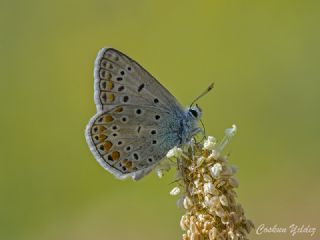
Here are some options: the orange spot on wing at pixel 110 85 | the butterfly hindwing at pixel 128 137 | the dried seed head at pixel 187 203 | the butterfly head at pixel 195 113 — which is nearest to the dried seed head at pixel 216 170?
the dried seed head at pixel 187 203

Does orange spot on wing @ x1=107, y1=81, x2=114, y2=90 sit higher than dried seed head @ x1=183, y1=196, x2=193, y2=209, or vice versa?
orange spot on wing @ x1=107, y1=81, x2=114, y2=90

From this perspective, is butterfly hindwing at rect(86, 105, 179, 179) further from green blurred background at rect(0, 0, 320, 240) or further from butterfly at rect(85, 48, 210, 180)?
green blurred background at rect(0, 0, 320, 240)

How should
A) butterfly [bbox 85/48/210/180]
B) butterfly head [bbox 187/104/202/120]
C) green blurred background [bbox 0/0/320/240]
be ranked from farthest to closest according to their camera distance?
green blurred background [bbox 0/0/320/240] → butterfly head [bbox 187/104/202/120] → butterfly [bbox 85/48/210/180]

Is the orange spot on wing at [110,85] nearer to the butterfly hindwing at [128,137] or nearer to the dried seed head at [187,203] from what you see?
the butterfly hindwing at [128,137]

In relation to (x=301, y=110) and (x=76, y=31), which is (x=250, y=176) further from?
(x=76, y=31)

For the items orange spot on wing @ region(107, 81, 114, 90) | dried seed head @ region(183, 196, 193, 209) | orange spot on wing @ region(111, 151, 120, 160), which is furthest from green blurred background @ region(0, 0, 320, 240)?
dried seed head @ region(183, 196, 193, 209)

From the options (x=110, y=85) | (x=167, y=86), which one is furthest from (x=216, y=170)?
(x=167, y=86)
